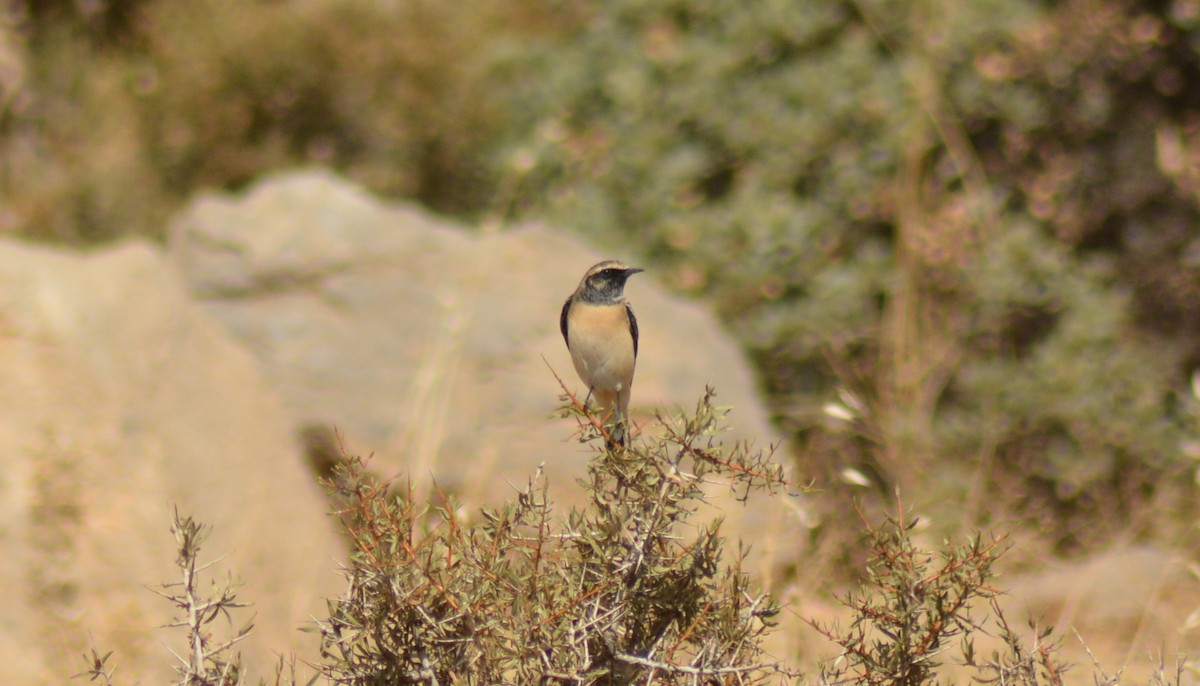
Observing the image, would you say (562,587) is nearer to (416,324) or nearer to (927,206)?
(416,324)

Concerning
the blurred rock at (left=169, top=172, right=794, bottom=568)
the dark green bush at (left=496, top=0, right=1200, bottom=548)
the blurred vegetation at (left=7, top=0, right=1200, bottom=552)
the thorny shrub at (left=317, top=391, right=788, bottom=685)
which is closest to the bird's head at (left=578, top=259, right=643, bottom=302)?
the thorny shrub at (left=317, top=391, right=788, bottom=685)

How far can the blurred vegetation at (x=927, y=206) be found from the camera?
7.69 meters

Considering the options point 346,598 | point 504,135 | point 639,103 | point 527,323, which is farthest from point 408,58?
point 346,598

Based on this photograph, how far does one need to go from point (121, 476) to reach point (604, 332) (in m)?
1.76

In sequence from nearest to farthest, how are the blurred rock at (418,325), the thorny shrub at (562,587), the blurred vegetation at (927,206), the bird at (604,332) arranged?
1. the thorny shrub at (562,587)
2. the bird at (604,332)
3. the blurred rock at (418,325)
4. the blurred vegetation at (927,206)

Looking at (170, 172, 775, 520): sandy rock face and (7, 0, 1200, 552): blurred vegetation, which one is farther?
(7, 0, 1200, 552): blurred vegetation

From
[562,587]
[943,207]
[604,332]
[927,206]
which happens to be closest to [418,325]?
[604,332]

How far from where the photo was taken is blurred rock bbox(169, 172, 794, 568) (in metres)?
6.01

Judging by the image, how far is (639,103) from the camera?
878 centimetres

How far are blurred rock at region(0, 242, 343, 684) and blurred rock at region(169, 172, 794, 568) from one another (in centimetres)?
114

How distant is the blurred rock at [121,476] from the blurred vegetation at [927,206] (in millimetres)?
2793

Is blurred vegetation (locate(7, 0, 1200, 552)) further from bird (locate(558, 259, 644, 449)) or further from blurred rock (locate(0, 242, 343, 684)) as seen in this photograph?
bird (locate(558, 259, 644, 449))

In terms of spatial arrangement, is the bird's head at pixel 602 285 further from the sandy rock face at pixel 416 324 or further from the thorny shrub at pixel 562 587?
the sandy rock face at pixel 416 324

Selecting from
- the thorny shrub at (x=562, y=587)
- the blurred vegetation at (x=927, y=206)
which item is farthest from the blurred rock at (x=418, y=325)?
the thorny shrub at (x=562, y=587)
